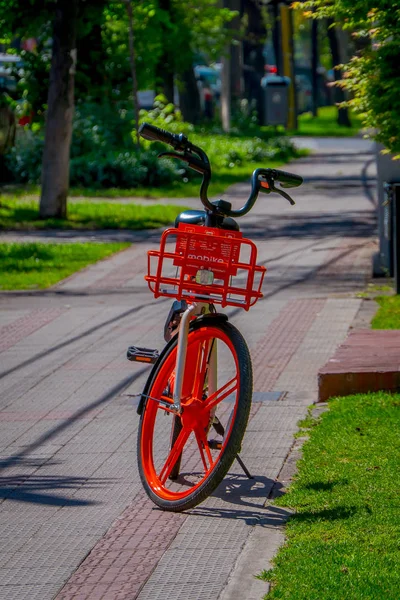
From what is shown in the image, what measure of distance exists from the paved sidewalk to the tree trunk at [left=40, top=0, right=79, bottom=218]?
12.0 feet

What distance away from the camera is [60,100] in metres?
18.8

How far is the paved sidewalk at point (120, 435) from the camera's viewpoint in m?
4.79

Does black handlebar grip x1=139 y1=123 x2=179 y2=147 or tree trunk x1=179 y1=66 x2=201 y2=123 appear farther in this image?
tree trunk x1=179 y1=66 x2=201 y2=123

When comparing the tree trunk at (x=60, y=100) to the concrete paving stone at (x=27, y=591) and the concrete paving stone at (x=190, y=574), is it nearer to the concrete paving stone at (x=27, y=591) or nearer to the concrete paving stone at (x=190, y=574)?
the concrete paving stone at (x=190, y=574)

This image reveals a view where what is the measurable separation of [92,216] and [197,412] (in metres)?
14.3

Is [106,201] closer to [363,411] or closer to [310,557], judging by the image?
[363,411]

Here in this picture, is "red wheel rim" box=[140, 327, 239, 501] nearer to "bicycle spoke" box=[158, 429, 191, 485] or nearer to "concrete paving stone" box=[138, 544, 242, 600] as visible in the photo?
"bicycle spoke" box=[158, 429, 191, 485]

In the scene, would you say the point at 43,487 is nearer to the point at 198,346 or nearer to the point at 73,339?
the point at 198,346

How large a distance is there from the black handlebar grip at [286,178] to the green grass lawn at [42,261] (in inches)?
300

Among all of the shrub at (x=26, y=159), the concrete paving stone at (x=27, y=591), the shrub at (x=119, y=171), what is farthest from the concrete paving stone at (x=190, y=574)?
the shrub at (x=26, y=159)

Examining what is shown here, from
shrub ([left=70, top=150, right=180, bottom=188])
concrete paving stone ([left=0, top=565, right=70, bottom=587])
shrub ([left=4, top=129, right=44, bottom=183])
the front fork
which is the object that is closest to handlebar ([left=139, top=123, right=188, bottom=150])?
the front fork

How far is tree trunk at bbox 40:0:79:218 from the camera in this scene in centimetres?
1883

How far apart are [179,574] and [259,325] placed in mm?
Result: 6059

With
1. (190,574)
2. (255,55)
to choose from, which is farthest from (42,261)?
(255,55)
